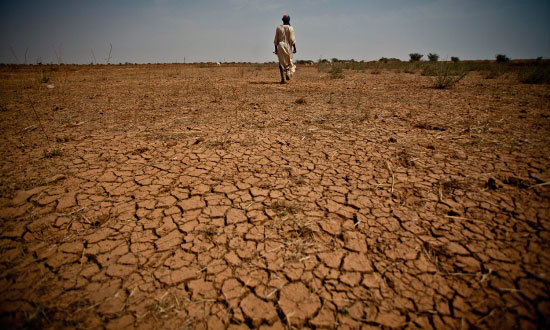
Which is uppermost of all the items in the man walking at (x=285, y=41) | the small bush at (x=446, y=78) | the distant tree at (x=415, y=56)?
the distant tree at (x=415, y=56)

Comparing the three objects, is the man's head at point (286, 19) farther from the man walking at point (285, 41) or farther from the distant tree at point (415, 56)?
the distant tree at point (415, 56)

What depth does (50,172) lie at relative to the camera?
7.40 ft

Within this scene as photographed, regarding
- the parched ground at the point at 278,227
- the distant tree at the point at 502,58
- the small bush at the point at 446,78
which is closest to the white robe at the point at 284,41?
the small bush at the point at 446,78

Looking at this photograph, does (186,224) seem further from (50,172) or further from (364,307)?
(50,172)

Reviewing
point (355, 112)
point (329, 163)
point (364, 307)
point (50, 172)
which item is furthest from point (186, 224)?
point (355, 112)

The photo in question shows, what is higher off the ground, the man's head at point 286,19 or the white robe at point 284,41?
the man's head at point 286,19

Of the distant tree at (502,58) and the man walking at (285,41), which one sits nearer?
the man walking at (285,41)

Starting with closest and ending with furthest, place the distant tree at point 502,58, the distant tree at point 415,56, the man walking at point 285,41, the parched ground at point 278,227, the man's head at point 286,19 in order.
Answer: the parched ground at point 278,227 → the man's head at point 286,19 → the man walking at point 285,41 → the distant tree at point 502,58 → the distant tree at point 415,56

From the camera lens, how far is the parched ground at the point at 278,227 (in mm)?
1177

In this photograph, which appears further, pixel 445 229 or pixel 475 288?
pixel 445 229

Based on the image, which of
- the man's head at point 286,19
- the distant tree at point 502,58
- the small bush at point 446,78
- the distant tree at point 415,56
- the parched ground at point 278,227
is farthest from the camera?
the distant tree at point 415,56

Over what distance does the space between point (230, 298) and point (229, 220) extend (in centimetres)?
59

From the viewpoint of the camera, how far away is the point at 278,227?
1.64m

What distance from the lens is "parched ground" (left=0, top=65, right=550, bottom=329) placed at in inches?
46.3
